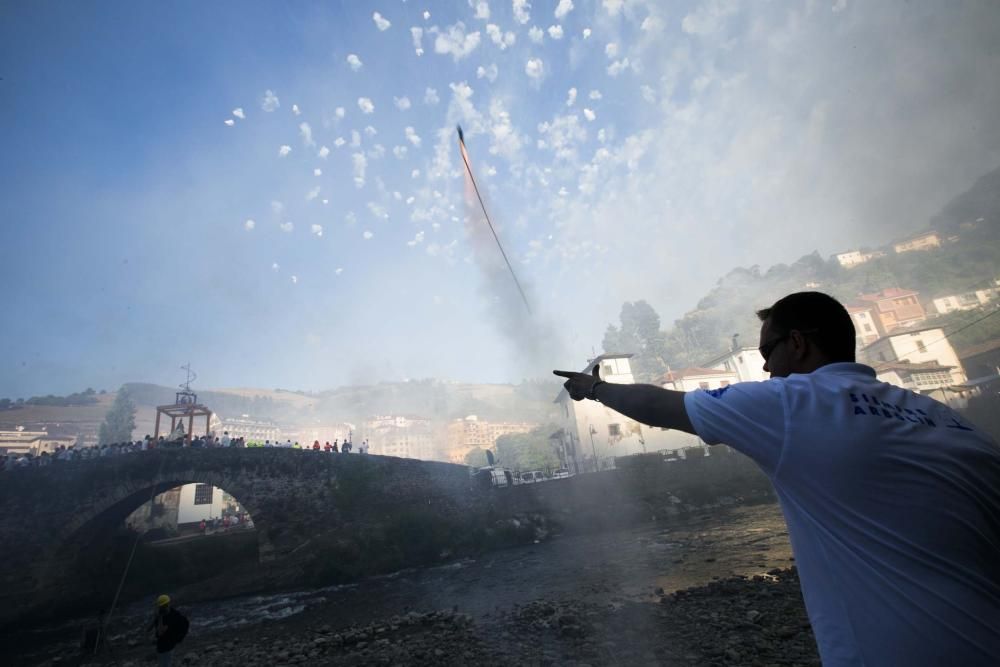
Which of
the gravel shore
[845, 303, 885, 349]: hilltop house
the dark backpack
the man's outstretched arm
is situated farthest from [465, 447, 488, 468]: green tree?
the man's outstretched arm

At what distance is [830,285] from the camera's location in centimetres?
7719

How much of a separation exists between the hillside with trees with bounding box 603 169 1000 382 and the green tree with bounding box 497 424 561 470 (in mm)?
21995

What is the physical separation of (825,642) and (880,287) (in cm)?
9488

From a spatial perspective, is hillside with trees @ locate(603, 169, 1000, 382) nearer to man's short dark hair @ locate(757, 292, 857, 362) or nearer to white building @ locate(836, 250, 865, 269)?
white building @ locate(836, 250, 865, 269)

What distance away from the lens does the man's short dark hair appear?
160cm

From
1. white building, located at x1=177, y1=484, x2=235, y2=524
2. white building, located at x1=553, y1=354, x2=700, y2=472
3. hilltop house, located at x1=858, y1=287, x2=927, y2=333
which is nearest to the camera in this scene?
white building, located at x1=177, y1=484, x2=235, y2=524

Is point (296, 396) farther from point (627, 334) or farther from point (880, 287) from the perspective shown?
point (880, 287)

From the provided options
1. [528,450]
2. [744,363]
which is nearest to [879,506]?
[744,363]

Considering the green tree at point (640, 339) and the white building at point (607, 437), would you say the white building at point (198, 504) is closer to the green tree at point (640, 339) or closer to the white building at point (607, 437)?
the white building at point (607, 437)

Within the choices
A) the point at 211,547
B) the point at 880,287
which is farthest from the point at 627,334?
the point at 211,547

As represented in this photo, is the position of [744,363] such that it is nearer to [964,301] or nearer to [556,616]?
[964,301]

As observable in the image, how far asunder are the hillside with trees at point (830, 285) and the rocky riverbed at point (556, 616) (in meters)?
50.4

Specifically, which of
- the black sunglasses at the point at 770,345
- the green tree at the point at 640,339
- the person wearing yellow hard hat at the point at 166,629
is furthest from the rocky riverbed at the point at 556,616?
the green tree at the point at 640,339

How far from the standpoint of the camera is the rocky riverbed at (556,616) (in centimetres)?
666
